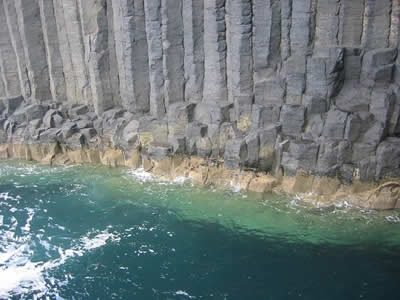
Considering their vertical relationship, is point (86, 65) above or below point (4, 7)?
below

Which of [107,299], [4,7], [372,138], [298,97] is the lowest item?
[107,299]

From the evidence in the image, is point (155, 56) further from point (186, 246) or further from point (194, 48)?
point (186, 246)

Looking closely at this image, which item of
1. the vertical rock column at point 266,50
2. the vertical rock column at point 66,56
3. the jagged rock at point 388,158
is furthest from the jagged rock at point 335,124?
the vertical rock column at point 66,56

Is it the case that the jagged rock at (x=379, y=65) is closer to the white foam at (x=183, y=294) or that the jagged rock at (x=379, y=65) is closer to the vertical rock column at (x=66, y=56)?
the white foam at (x=183, y=294)

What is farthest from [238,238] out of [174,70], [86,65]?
[86,65]

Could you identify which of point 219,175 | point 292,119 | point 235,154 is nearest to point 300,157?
point 292,119

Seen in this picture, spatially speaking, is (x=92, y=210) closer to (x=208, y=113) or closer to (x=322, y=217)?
(x=208, y=113)

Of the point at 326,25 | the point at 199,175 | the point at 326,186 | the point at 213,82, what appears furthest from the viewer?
the point at 213,82
